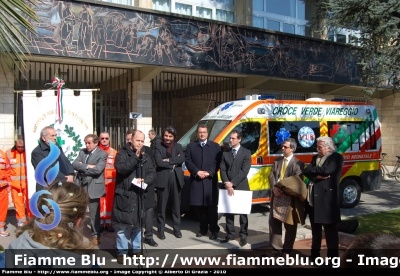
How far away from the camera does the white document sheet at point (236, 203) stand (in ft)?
21.4

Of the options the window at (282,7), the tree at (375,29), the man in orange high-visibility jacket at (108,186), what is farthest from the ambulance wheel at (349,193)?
the window at (282,7)

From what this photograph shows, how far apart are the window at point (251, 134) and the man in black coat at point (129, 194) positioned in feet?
10.9

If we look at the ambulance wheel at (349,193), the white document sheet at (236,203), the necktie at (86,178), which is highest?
the necktie at (86,178)

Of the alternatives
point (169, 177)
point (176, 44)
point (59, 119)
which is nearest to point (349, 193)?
point (169, 177)

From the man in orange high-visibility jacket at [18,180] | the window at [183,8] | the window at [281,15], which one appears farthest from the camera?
the window at [281,15]

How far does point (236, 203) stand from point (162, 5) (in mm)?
8737

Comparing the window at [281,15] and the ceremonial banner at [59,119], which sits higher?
the window at [281,15]

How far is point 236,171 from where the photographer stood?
6.77m

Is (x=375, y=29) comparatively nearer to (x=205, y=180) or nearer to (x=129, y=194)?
(x=205, y=180)

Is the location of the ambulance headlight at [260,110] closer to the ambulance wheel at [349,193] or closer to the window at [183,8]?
the ambulance wheel at [349,193]

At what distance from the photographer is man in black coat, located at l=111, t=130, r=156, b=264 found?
557cm

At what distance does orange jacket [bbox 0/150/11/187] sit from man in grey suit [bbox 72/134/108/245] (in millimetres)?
1520

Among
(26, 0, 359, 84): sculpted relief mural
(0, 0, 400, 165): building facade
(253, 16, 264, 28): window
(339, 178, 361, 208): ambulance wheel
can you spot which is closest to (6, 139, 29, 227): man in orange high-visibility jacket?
(0, 0, 400, 165): building facade

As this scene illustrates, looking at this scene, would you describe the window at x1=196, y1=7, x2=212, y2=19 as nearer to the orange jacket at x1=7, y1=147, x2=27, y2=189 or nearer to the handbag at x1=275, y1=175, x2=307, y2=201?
the orange jacket at x1=7, y1=147, x2=27, y2=189
